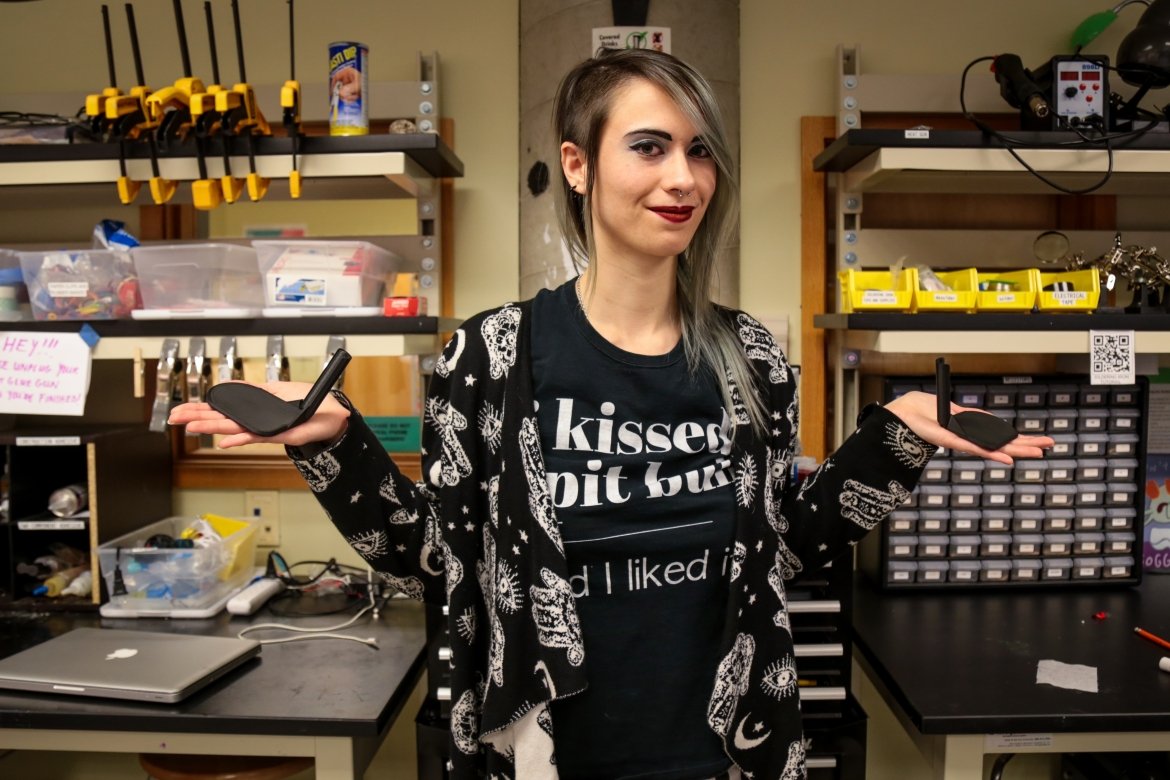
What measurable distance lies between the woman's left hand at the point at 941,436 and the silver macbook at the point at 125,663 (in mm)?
1198

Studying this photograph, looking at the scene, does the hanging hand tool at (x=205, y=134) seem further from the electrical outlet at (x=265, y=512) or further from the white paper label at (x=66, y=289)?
the electrical outlet at (x=265, y=512)

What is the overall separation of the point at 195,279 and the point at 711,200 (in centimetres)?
109

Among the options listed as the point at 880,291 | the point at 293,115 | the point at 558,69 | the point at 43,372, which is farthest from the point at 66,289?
the point at 880,291

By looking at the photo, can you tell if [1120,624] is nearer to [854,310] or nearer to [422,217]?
[854,310]

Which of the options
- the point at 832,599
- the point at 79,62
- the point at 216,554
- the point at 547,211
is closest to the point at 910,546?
the point at 832,599

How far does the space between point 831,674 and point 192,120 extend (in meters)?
1.60

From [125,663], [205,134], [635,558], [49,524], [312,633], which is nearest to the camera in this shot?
[635,558]

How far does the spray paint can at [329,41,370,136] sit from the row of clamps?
0.42 metres

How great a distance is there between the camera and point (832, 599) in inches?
57.4

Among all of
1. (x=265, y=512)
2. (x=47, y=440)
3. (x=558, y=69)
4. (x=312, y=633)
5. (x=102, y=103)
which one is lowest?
(x=312, y=633)

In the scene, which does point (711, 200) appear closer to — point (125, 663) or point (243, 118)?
point (243, 118)

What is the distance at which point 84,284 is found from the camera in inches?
63.4

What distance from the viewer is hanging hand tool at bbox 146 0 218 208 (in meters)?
1.49

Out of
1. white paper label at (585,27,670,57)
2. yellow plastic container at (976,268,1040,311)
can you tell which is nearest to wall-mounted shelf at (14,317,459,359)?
white paper label at (585,27,670,57)
